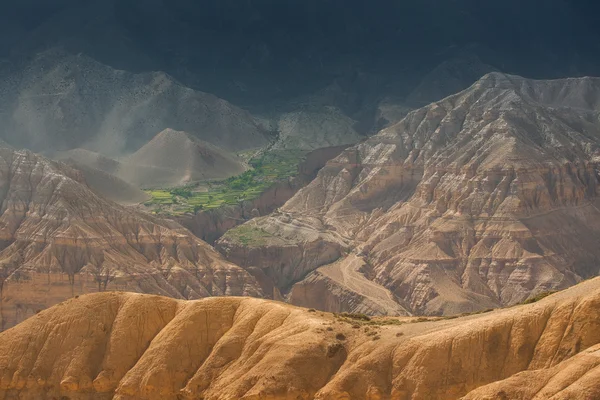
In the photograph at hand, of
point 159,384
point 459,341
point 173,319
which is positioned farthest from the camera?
point 173,319

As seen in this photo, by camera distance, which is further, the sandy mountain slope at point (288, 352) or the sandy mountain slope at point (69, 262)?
the sandy mountain slope at point (69, 262)

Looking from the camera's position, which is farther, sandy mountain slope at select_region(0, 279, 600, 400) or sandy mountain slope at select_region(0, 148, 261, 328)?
sandy mountain slope at select_region(0, 148, 261, 328)

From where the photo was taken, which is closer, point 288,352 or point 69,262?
point 288,352

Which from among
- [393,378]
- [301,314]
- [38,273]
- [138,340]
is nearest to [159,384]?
[138,340]

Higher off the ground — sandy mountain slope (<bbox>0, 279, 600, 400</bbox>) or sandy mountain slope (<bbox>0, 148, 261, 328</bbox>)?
sandy mountain slope (<bbox>0, 148, 261, 328</bbox>)

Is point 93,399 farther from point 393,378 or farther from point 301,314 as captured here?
point 393,378

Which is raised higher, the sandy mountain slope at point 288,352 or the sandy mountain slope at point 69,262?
the sandy mountain slope at point 69,262

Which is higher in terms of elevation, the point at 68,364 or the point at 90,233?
the point at 90,233

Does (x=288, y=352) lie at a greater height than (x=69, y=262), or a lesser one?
lesser
